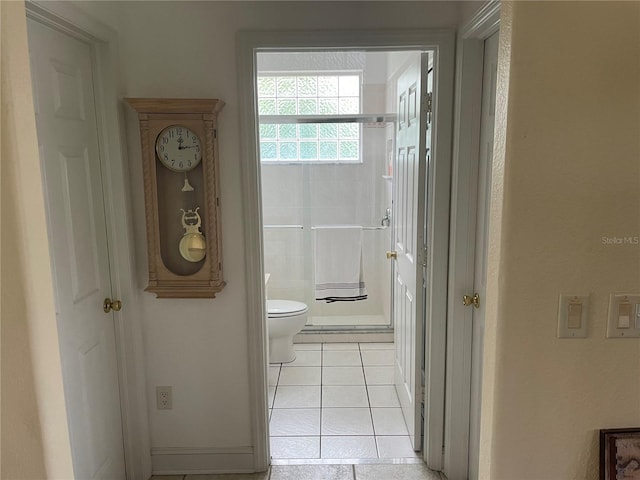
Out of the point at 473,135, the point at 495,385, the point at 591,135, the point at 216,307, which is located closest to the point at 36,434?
the point at 495,385

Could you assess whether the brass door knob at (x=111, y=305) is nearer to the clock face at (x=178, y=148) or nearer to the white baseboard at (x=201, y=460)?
the clock face at (x=178, y=148)

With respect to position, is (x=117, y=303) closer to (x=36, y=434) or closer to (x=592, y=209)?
(x=36, y=434)

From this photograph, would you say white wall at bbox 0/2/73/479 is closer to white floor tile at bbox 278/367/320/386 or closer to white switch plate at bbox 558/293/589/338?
white switch plate at bbox 558/293/589/338

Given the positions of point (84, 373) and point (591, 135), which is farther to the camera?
point (84, 373)

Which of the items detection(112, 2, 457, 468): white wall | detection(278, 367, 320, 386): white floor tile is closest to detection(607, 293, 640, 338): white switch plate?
detection(112, 2, 457, 468): white wall

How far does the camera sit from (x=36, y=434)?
1.05m

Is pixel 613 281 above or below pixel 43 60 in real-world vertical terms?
below

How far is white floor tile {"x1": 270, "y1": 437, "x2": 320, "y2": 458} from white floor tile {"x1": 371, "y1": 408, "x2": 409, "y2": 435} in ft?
1.19

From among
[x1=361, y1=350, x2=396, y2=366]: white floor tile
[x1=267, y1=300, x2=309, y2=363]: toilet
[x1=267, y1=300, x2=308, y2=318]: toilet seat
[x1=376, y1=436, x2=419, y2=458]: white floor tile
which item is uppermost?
[x1=267, y1=300, x2=308, y2=318]: toilet seat

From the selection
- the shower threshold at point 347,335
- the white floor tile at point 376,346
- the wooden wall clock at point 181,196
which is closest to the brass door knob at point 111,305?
the wooden wall clock at point 181,196

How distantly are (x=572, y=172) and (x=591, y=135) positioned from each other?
9 centimetres

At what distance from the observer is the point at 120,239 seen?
2088 millimetres

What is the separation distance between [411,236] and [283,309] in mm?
1377

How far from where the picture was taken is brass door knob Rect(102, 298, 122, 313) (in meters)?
2.05
